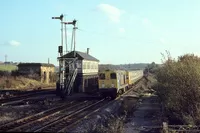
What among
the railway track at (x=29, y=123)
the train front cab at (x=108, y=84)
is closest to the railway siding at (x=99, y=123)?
the railway track at (x=29, y=123)

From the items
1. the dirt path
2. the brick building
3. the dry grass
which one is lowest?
the dirt path

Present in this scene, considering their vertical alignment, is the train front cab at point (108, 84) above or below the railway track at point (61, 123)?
above

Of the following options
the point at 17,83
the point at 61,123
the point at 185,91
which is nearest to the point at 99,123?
the point at 61,123

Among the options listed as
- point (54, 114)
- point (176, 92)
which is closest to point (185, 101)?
point (176, 92)

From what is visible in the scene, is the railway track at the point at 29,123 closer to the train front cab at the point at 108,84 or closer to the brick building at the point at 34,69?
the train front cab at the point at 108,84

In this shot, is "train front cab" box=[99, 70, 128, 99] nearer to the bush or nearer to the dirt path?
the dirt path

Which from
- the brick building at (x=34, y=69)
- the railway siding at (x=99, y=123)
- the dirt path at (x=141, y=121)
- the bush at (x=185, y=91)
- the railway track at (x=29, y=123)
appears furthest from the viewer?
the brick building at (x=34, y=69)

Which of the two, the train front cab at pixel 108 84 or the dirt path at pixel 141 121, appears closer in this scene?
the dirt path at pixel 141 121

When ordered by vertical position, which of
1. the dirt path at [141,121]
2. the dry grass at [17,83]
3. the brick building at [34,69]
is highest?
the brick building at [34,69]

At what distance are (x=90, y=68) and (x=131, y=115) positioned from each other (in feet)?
82.4

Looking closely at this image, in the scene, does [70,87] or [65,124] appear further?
[70,87]

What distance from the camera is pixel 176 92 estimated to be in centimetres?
1639

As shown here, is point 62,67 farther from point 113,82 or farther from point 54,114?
point 54,114

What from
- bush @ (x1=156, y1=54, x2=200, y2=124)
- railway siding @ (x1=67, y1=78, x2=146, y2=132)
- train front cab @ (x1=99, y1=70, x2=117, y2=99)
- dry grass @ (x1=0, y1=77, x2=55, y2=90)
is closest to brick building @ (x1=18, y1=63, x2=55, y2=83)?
dry grass @ (x1=0, y1=77, x2=55, y2=90)
